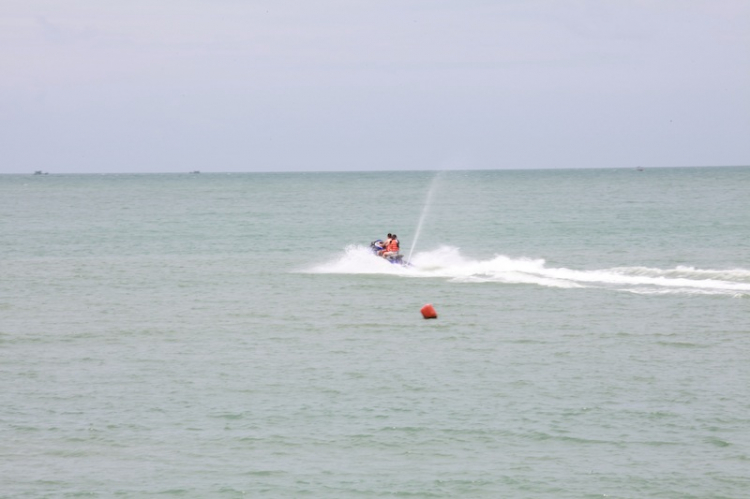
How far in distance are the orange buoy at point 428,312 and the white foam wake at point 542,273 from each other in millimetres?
8479

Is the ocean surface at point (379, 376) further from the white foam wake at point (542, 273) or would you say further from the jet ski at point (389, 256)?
the jet ski at point (389, 256)

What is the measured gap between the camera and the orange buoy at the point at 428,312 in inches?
1248

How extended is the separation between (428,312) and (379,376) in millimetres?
8282

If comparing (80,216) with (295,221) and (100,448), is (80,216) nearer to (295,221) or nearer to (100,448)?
(295,221)

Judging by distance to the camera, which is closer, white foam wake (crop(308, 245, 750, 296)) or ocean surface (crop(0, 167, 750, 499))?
ocean surface (crop(0, 167, 750, 499))

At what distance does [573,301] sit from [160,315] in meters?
14.2

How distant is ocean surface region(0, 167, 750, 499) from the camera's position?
56.5 ft

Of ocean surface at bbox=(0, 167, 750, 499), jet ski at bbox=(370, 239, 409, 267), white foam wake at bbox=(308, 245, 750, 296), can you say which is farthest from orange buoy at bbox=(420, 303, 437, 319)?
jet ski at bbox=(370, 239, 409, 267)

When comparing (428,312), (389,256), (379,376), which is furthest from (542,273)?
(379,376)

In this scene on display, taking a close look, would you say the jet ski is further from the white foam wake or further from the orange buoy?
the orange buoy

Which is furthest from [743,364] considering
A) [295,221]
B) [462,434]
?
[295,221]

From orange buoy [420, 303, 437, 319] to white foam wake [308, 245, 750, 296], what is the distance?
8479mm

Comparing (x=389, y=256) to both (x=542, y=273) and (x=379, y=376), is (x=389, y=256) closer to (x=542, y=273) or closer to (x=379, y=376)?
(x=542, y=273)

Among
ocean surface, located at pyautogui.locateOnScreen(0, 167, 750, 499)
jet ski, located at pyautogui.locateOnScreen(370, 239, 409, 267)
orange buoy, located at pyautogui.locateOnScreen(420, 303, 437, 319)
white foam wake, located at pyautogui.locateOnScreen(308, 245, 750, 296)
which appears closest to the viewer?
ocean surface, located at pyautogui.locateOnScreen(0, 167, 750, 499)
